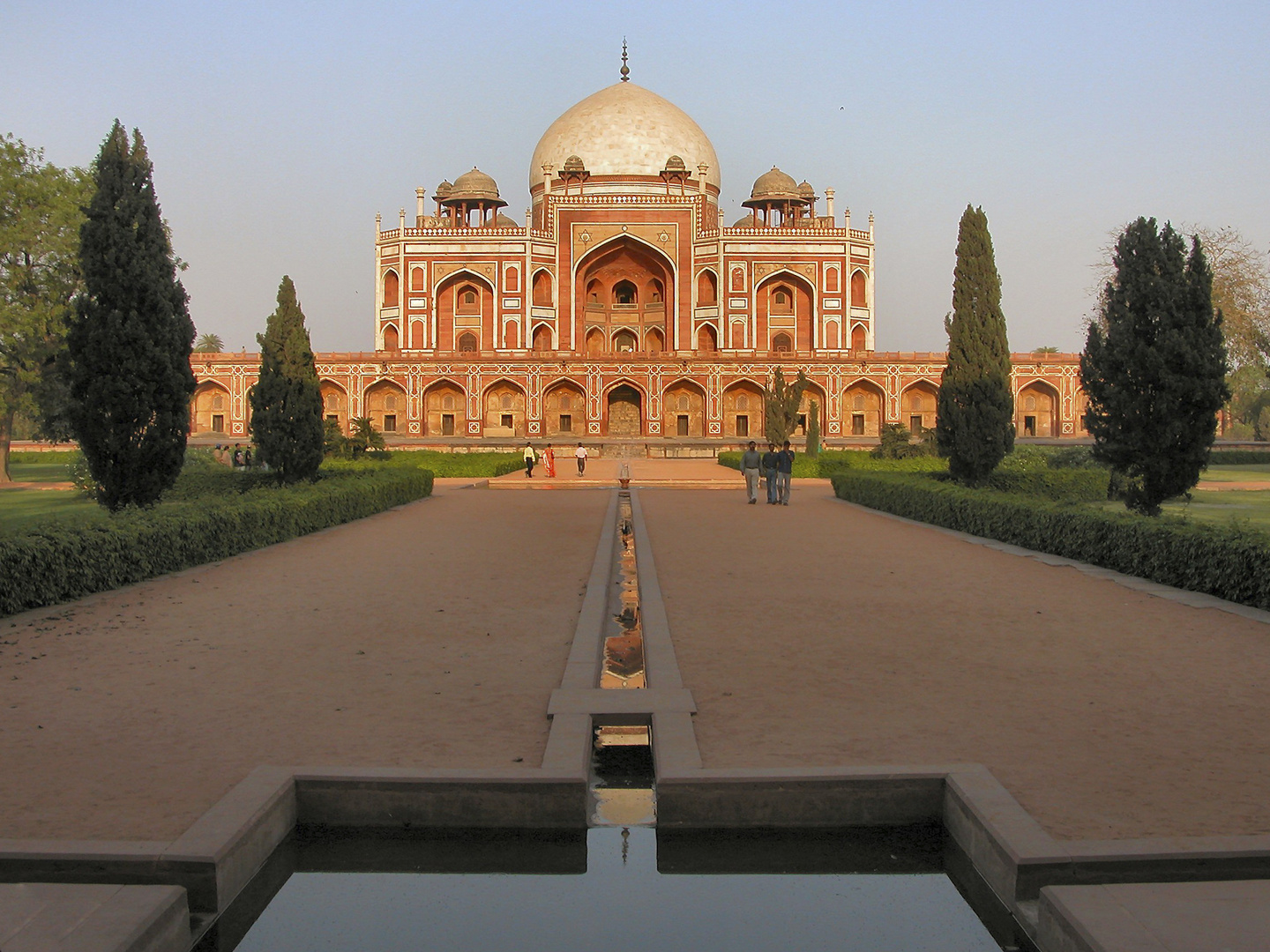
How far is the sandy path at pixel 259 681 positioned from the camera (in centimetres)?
344

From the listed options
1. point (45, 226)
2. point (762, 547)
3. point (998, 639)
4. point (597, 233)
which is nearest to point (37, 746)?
point (998, 639)

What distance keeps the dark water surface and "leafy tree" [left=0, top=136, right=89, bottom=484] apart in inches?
794

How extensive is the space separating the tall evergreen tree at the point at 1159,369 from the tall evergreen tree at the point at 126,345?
9.26 m

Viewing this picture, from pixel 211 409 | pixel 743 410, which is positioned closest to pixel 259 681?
pixel 743 410

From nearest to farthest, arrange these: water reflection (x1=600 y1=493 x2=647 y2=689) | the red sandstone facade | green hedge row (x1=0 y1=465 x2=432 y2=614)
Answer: water reflection (x1=600 y1=493 x2=647 y2=689), green hedge row (x1=0 y1=465 x2=432 y2=614), the red sandstone facade

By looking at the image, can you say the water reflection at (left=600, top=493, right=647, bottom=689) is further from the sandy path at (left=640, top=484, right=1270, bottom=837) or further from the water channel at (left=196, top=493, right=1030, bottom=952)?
the water channel at (left=196, top=493, right=1030, bottom=952)

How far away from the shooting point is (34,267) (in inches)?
833

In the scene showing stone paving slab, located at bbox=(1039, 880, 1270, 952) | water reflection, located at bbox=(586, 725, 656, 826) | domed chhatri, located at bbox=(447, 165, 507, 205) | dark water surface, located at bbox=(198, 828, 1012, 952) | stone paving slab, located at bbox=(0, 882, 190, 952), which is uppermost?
domed chhatri, located at bbox=(447, 165, 507, 205)

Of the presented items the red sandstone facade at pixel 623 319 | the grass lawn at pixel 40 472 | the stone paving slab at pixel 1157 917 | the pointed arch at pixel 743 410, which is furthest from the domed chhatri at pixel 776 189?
the stone paving slab at pixel 1157 917

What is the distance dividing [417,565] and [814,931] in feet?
21.8

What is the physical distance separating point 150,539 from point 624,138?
4001 cm

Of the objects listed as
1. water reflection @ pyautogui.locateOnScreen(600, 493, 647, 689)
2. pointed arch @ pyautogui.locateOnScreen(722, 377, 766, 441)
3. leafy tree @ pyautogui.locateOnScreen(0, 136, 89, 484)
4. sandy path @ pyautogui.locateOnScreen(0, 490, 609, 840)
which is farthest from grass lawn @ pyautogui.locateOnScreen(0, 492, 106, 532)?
pointed arch @ pyautogui.locateOnScreen(722, 377, 766, 441)

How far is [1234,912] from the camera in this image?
2457 mm

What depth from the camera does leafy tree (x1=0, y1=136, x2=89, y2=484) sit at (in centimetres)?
2042
